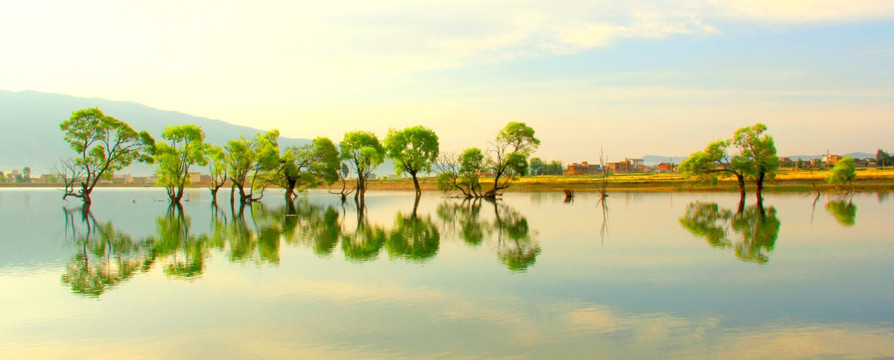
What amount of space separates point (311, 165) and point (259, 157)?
42.2 feet

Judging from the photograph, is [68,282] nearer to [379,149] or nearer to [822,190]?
[379,149]

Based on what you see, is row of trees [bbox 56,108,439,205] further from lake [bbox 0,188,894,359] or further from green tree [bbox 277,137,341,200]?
lake [bbox 0,188,894,359]

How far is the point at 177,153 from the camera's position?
66000 millimetres

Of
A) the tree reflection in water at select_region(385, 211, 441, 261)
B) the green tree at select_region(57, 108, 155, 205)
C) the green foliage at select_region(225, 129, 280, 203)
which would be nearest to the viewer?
Result: the tree reflection in water at select_region(385, 211, 441, 261)

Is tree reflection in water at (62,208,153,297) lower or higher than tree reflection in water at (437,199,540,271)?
higher

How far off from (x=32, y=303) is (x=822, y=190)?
322ft

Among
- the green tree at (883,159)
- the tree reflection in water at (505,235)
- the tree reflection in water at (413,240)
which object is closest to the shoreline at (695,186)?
the tree reflection in water at (505,235)

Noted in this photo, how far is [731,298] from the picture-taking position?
46.6 ft

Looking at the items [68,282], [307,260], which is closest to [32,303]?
[68,282]

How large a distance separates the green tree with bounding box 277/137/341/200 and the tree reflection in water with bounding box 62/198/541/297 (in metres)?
39.5

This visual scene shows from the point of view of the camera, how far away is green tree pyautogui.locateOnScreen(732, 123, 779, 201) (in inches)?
2702

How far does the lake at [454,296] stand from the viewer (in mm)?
10656

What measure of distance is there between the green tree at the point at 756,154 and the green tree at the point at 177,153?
66.0m

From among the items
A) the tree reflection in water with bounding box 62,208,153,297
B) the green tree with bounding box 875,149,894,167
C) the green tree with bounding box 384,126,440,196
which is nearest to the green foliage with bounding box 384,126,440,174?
the green tree with bounding box 384,126,440,196
